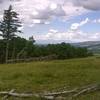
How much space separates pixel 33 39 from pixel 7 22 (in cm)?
2219

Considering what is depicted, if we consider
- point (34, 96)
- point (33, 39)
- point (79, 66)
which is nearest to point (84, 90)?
point (34, 96)

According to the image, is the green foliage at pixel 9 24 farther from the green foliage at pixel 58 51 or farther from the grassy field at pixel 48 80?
the grassy field at pixel 48 80

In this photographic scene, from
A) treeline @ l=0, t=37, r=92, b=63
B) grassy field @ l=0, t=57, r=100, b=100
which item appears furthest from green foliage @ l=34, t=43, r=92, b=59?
grassy field @ l=0, t=57, r=100, b=100

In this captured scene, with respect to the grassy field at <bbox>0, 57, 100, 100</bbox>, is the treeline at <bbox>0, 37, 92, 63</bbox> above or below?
above

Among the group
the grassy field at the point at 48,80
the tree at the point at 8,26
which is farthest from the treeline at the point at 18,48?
the grassy field at the point at 48,80

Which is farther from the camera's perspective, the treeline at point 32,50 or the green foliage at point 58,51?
the green foliage at point 58,51

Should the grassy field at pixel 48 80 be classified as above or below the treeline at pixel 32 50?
below

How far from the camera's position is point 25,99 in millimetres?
15219

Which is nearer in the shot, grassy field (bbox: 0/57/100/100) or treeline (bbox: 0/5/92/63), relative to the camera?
grassy field (bbox: 0/57/100/100)

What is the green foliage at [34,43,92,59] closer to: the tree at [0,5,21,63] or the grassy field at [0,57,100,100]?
the tree at [0,5,21,63]

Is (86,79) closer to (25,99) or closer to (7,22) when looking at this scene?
(25,99)

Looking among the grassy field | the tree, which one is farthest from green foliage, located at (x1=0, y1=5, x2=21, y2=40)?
the grassy field

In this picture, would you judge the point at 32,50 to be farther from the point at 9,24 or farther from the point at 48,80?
the point at 48,80

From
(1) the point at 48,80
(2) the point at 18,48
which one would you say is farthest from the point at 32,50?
(1) the point at 48,80
